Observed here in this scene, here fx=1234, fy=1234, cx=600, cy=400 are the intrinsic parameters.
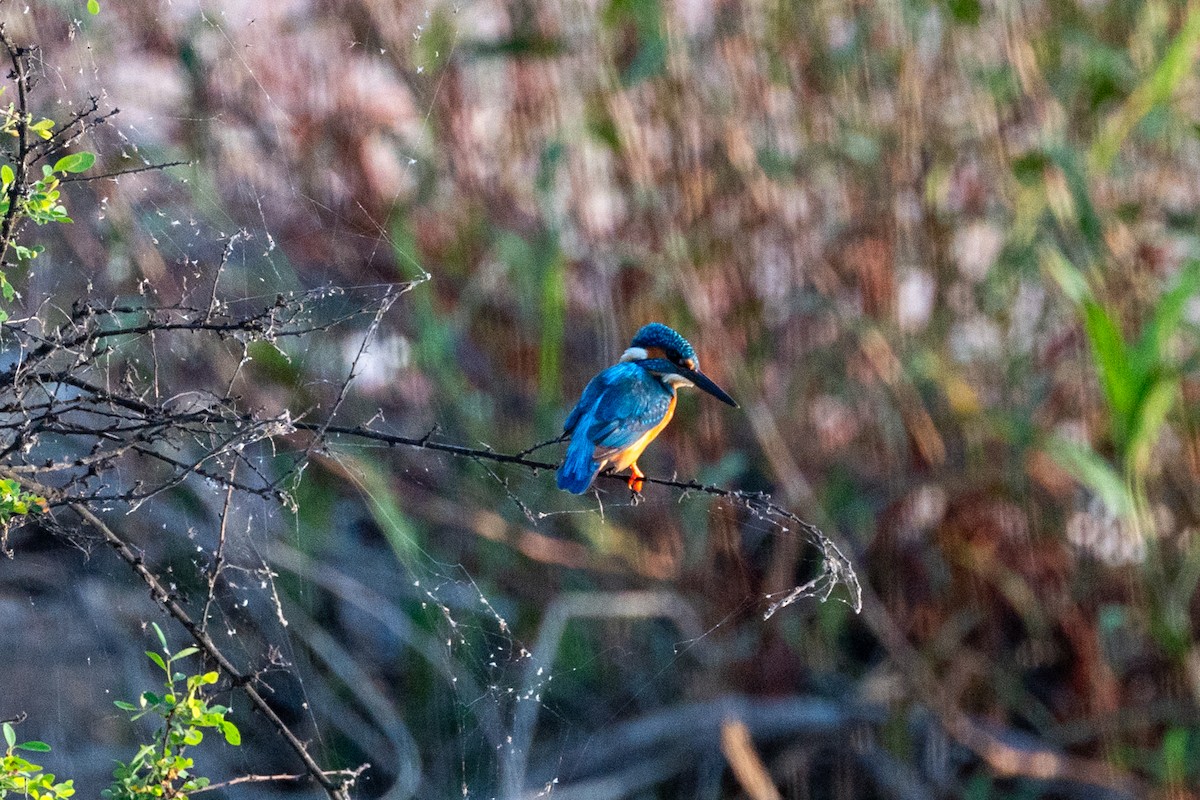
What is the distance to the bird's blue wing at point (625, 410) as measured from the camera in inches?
58.5

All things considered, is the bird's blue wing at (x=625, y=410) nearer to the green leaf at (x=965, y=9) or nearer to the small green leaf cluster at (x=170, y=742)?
the small green leaf cluster at (x=170, y=742)

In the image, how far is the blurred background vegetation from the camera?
8.70 feet

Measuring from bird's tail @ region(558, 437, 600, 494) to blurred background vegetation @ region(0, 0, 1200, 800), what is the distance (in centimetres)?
101

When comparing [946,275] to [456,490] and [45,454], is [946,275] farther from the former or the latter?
[45,454]

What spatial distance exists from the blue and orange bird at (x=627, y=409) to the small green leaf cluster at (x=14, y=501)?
57 cm

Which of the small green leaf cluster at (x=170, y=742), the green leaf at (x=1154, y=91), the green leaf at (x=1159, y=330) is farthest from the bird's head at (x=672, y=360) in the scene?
the green leaf at (x=1154, y=91)

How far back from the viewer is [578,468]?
1.45 metres

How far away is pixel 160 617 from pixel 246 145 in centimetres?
120

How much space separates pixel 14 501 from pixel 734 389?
70.1 inches

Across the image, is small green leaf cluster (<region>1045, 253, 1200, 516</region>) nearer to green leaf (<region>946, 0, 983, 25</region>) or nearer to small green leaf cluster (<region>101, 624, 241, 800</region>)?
green leaf (<region>946, 0, 983, 25</region>)

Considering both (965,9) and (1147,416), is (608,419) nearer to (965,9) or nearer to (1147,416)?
(1147,416)

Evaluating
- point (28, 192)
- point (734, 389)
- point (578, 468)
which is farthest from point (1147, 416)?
point (28, 192)

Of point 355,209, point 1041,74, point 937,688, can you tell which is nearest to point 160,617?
point 355,209

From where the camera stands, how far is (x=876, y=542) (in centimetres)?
289
